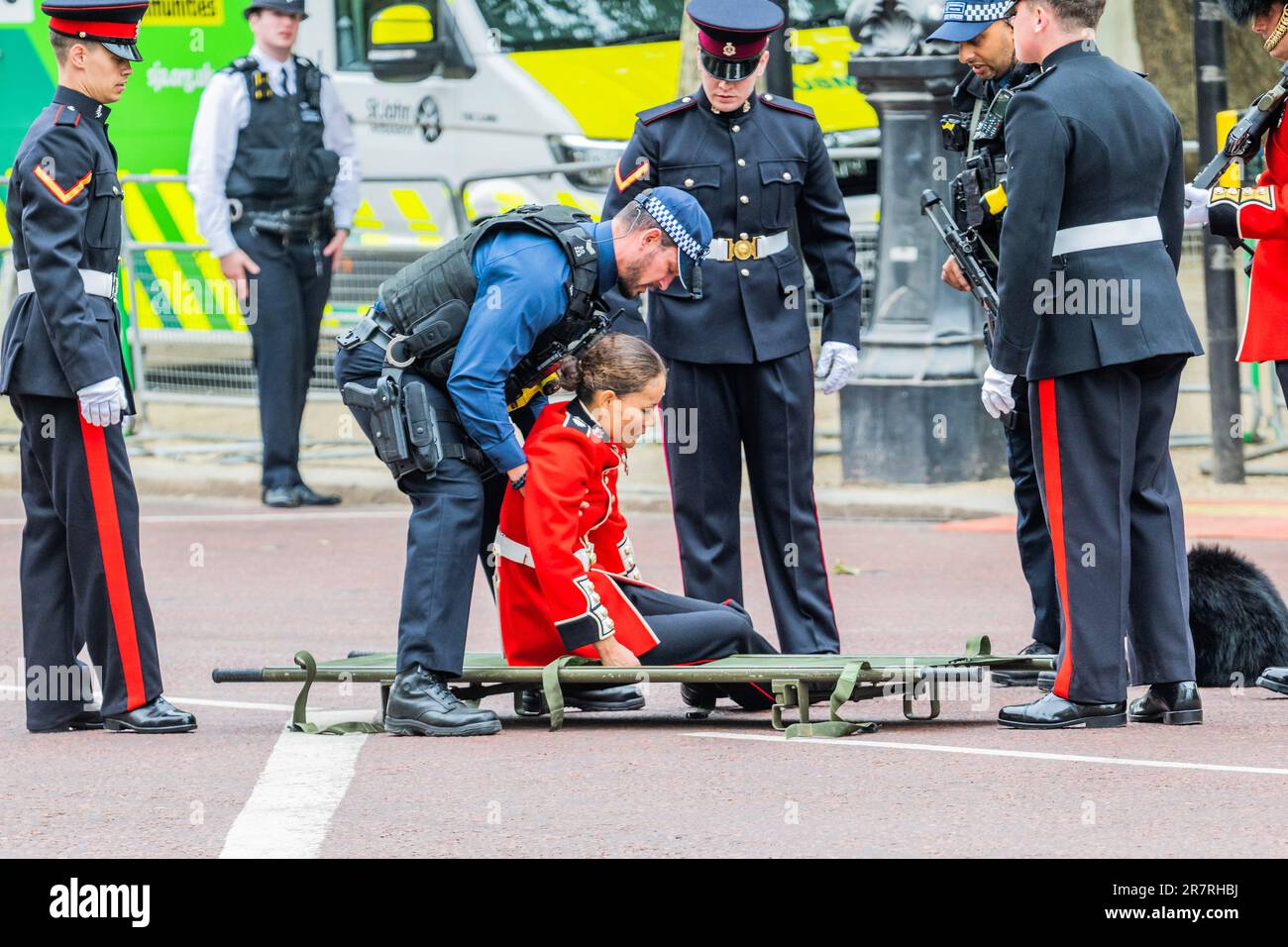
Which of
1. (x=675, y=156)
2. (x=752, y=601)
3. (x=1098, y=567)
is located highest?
(x=675, y=156)

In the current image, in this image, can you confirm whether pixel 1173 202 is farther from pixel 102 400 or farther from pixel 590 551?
pixel 102 400

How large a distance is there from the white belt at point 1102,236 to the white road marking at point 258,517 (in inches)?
250

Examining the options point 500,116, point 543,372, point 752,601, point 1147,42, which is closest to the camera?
point 543,372

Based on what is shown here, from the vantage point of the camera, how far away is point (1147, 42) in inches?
942

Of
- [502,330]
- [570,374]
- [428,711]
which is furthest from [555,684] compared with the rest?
[502,330]

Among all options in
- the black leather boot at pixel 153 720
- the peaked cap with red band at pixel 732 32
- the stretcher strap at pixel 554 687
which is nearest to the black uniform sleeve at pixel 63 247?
the black leather boot at pixel 153 720

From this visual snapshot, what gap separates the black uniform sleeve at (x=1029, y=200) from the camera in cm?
636

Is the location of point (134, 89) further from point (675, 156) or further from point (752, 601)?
point (675, 156)

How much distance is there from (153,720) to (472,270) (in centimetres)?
162

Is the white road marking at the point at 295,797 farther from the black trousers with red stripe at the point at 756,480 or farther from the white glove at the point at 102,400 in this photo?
the black trousers with red stripe at the point at 756,480

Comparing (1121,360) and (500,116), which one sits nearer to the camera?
(1121,360)

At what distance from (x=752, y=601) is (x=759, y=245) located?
239cm

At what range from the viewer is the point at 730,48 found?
7.52 meters
